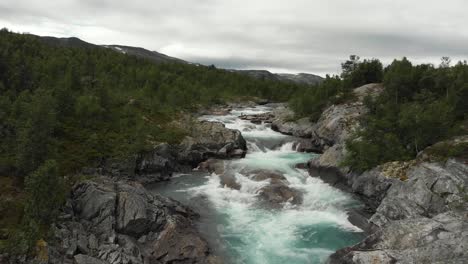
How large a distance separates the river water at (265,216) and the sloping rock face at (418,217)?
9.27 ft

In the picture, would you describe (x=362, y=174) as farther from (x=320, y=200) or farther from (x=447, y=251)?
(x=447, y=251)

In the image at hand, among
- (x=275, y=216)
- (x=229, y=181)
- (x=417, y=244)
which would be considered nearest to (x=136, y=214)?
(x=275, y=216)

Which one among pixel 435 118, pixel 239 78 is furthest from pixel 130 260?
pixel 239 78

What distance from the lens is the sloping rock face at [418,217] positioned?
20531mm

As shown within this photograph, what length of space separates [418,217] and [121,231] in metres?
22.6

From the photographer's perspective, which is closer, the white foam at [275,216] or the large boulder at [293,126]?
the white foam at [275,216]

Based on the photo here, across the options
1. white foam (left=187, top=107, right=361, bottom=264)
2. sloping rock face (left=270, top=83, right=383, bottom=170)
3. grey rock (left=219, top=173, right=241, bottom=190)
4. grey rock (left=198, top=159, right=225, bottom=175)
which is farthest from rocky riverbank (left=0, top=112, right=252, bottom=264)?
sloping rock face (left=270, top=83, right=383, bottom=170)

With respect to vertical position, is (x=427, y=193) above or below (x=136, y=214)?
above

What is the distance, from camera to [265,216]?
104 feet

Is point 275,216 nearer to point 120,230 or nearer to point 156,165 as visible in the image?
point 120,230

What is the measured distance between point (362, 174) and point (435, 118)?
9.39 metres

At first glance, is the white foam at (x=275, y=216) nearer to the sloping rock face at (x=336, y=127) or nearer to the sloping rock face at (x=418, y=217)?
the sloping rock face at (x=418, y=217)

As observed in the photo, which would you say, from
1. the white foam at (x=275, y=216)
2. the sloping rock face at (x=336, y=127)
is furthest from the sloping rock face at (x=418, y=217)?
the sloping rock face at (x=336, y=127)

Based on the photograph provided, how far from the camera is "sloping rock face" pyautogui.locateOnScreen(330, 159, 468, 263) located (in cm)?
2053
